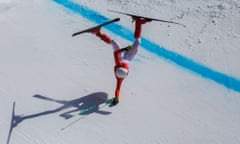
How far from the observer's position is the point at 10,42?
3424mm

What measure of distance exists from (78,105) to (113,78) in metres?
0.34

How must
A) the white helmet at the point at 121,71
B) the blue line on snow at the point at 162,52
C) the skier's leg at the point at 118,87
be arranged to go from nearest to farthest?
the white helmet at the point at 121,71
the skier's leg at the point at 118,87
the blue line on snow at the point at 162,52

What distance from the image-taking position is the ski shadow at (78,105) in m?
2.86

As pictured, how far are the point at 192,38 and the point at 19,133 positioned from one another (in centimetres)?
147

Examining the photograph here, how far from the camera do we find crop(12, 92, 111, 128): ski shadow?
286cm

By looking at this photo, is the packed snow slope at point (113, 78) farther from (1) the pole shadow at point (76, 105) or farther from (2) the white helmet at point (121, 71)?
(2) the white helmet at point (121, 71)

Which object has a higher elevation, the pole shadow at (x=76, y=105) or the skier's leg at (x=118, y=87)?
the skier's leg at (x=118, y=87)

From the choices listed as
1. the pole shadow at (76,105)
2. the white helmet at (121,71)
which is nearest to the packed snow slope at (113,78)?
the pole shadow at (76,105)

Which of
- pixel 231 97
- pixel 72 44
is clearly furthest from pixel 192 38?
pixel 72 44

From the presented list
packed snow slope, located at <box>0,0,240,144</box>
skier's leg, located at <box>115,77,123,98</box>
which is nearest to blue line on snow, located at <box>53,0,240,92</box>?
packed snow slope, located at <box>0,0,240,144</box>

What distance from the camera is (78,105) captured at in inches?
115

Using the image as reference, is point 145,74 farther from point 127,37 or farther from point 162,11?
point 162,11

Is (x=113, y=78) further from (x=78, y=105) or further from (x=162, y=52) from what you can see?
(x=162, y=52)

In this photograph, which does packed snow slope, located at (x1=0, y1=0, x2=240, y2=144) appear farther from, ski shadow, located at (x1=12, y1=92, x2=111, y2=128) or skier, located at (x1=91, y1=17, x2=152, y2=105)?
skier, located at (x1=91, y1=17, x2=152, y2=105)
